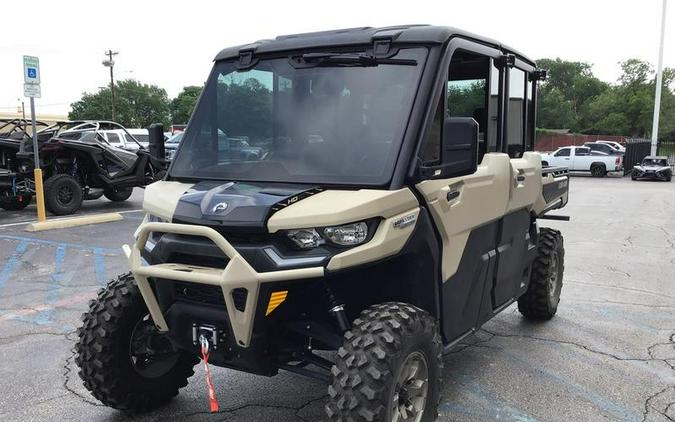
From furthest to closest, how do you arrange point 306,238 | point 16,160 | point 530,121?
point 16,160, point 530,121, point 306,238

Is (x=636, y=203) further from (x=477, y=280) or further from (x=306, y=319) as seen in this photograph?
(x=306, y=319)

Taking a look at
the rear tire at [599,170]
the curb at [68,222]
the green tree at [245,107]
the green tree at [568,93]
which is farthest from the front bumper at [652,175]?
the green tree at [568,93]

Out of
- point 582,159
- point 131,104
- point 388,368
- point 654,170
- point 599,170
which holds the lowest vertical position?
point 599,170

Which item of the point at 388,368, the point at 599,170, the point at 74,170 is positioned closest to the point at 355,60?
the point at 388,368

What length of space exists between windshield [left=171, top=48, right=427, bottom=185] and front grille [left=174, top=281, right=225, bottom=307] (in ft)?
2.30

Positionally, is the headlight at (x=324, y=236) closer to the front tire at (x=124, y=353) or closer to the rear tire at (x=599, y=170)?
the front tire at (x=124, y=353)

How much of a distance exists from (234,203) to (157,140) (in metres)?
1.60

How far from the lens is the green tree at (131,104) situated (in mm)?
89250

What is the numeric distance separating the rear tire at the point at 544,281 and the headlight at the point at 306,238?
3206 mm


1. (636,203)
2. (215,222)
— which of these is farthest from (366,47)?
(636,203)

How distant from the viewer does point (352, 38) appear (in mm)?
3369

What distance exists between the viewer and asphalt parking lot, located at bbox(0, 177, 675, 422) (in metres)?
3.80

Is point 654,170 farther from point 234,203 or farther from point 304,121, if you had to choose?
point 234,203

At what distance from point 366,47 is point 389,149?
682mm
